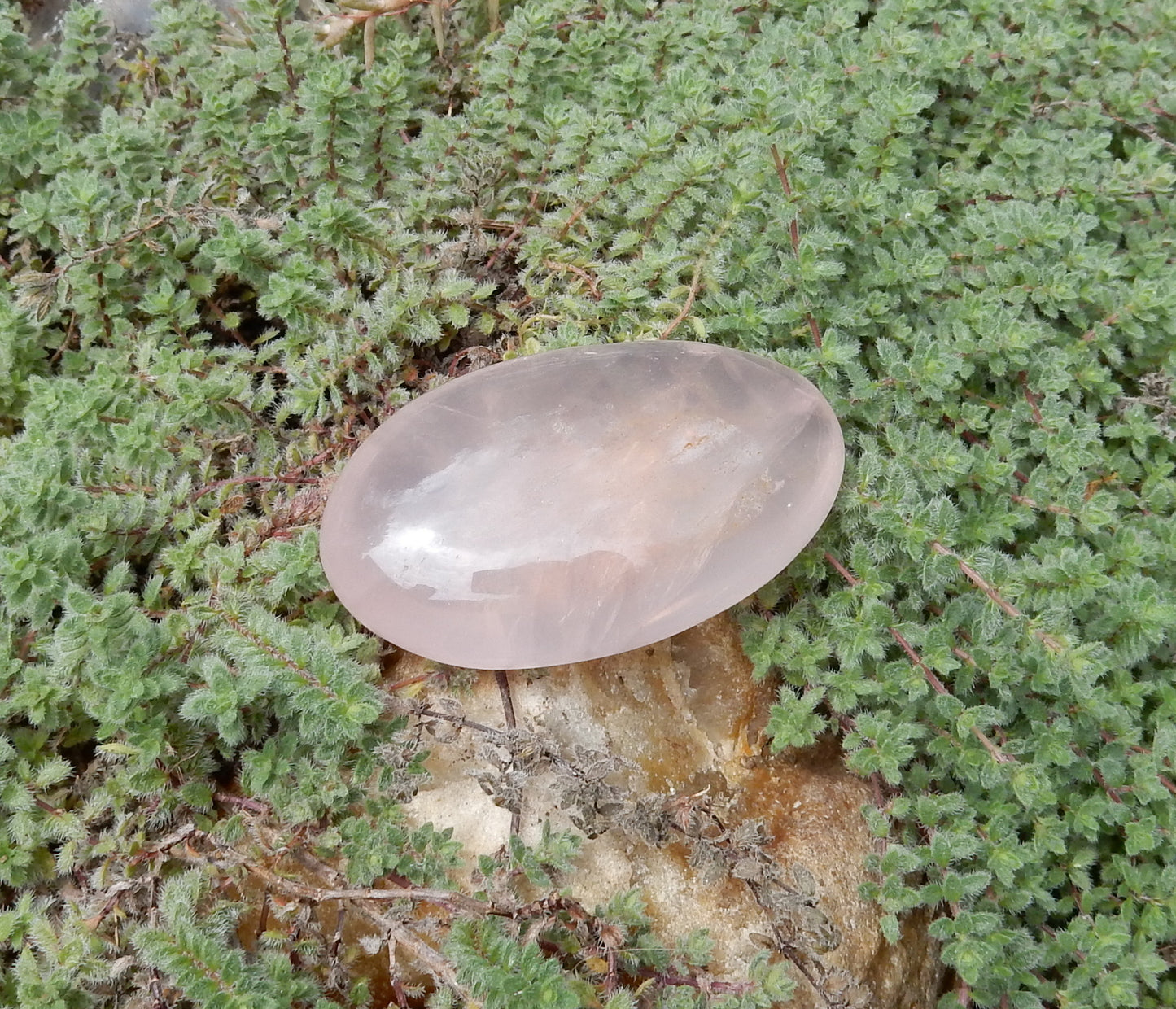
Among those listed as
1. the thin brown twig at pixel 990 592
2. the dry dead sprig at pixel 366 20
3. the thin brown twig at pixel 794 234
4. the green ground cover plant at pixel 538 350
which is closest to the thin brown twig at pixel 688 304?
the green ground cover plant at pixel 538 350

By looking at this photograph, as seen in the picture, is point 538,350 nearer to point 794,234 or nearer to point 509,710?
point 794,234

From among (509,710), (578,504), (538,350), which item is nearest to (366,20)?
(538,350)

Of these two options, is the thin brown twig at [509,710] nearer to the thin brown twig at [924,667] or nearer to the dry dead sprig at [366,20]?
the thin brown twig at [924,667]

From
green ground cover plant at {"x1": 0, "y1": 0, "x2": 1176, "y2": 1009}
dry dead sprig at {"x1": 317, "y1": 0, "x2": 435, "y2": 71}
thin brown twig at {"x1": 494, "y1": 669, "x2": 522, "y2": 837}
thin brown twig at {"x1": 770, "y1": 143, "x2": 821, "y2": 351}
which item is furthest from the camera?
dry dead sprig at {"x1": 317, "y1": 0, "x2": 435, "y2": 71}

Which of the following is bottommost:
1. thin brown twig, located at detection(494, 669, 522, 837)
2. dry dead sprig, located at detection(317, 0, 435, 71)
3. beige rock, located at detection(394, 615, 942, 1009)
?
beige rock, located at detection(394, 615, 942, 1009)

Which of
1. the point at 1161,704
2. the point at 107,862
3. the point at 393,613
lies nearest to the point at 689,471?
the point at 393,613

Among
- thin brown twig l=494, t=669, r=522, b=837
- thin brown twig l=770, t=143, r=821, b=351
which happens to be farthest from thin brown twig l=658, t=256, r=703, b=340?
thin brown twig l=494, t=669, r=522, b=837

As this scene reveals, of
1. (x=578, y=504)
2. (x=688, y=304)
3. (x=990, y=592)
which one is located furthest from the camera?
(x=688, y=304)

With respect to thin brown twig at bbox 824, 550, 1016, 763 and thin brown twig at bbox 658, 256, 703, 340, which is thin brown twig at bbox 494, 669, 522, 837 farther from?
thin brown twig at bbox 658, 256, 703, 340
